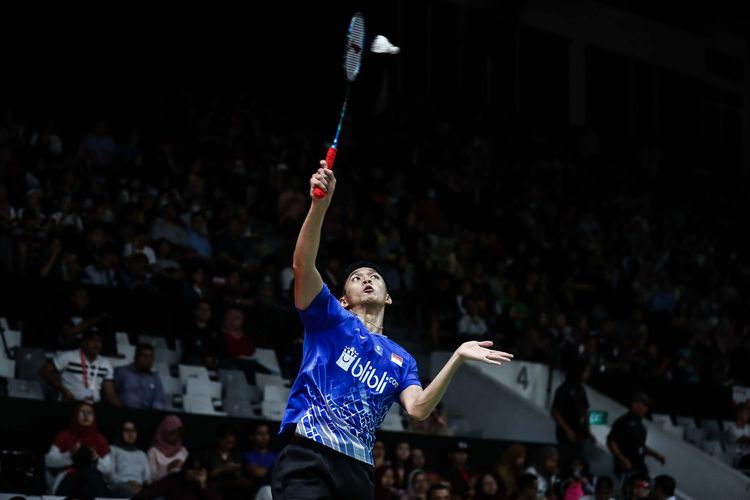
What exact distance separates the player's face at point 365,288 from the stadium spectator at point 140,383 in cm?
639

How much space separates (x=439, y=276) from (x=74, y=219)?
547cm

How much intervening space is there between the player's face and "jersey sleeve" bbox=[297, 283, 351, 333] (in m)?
0.29

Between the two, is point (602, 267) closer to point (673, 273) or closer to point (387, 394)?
point (673, 273)

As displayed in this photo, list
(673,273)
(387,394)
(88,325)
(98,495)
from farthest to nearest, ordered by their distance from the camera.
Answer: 1. (673,273)
2. (88,325)
3. (98,495)
4. (387,394)

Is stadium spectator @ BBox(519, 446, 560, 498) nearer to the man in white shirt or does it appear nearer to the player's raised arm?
the man in white shirt

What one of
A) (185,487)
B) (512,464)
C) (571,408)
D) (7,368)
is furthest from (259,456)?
(571,408)

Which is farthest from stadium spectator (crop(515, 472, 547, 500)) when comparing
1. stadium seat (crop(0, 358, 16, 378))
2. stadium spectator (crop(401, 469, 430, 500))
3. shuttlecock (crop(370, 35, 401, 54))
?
shuttlecock (crop(370, 35, 401, 54))

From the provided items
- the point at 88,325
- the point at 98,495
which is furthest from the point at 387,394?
the point at 88,325

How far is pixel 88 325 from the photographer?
12516 millimetres

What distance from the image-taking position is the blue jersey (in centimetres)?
543

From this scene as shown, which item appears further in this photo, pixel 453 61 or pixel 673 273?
pixel 453 61

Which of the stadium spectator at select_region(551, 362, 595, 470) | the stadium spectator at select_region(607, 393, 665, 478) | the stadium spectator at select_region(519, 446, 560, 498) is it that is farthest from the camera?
the stadium spectator at select_region(551, 362, 595, 470)

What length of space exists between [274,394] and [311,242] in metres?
8.35

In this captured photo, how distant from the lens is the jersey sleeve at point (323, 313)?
17.9ft
